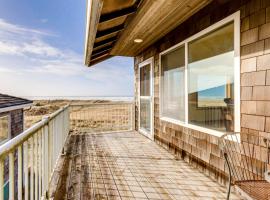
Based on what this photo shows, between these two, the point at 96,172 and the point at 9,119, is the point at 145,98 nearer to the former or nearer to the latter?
the point at 96,172

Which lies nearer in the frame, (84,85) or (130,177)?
(130,177)

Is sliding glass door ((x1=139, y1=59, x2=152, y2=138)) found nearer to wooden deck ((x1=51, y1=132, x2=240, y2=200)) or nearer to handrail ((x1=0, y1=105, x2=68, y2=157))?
wooden deck ((x1=51, y1=132, x2=240, y2=200))

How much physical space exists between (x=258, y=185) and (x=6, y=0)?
16.5 m

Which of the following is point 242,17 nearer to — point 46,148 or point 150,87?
point 46,148

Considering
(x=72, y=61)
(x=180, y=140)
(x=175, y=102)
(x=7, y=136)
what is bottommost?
A: (x=7, y=136)

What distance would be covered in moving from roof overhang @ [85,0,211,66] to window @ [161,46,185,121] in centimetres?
52

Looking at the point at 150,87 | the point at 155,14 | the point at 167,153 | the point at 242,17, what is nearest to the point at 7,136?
the point at 150,87

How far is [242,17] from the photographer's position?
2436 mm

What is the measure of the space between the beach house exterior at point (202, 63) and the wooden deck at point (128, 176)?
12.6 inches

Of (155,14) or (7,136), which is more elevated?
(155,14)

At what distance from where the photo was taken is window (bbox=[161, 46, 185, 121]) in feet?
12.6

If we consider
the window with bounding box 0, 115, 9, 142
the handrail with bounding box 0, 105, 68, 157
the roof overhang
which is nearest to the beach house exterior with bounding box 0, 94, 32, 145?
the window with bounding box 0, 115, 9, 142

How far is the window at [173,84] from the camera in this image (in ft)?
12.6

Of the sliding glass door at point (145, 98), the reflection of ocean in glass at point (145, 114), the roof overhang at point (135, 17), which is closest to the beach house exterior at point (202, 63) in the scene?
the roof overhang at point (135, 17)
